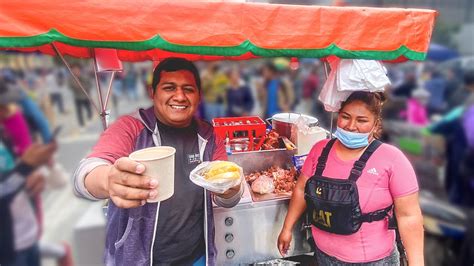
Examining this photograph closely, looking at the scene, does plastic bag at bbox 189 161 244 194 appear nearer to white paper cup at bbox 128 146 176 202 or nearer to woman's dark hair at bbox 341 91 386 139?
white paper cup at bbox 128 146 176 202

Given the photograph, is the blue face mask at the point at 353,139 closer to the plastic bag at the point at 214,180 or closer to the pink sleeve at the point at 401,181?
the pink sleeve at the point at 401,181

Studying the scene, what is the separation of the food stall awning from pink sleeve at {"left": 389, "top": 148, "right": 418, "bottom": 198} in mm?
565

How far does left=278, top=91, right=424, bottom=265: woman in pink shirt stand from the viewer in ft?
5.81

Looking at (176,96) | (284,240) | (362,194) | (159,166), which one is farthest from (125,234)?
(362,194)

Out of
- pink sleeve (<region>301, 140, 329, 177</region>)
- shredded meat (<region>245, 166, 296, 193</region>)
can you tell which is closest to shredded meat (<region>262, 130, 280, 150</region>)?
shredded meat (<region>245, 166, 296, 193</region>)

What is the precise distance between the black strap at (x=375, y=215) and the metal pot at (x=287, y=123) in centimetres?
100

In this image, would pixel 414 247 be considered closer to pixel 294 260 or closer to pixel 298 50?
pixel 294 260

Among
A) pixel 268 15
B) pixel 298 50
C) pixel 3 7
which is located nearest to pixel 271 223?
pixel 298 50

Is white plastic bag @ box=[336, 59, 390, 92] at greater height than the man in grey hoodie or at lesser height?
greater

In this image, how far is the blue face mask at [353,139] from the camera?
1.85m

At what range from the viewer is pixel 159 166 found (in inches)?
50.0

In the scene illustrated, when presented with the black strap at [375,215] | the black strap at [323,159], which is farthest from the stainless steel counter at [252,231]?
the black strap at [375,215]

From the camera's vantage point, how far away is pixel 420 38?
1.75 m

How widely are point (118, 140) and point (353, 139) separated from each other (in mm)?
1220
